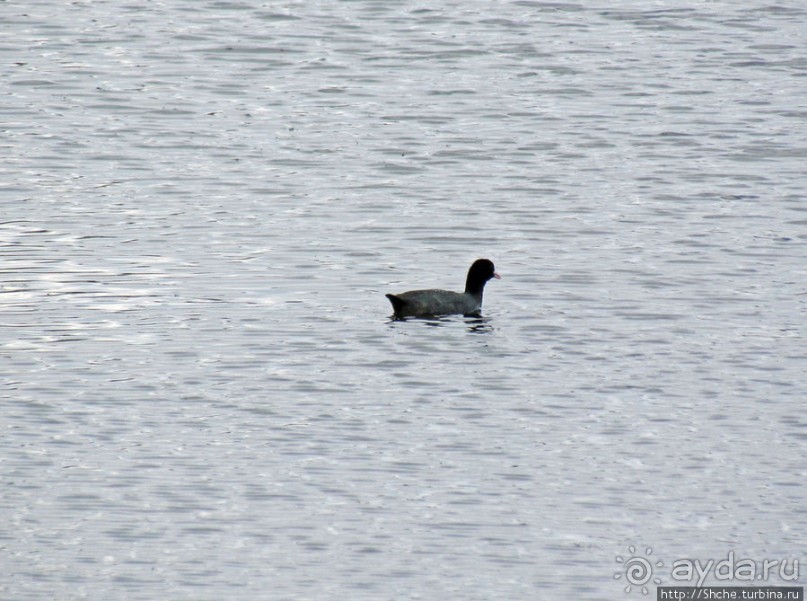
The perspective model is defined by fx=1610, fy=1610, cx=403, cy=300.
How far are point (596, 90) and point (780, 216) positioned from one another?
9929 millimetres

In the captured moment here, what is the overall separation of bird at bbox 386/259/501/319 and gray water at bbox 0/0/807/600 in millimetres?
293

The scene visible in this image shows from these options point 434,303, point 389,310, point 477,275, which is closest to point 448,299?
point 434,303

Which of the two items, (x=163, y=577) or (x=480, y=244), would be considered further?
(x=480, y=244)

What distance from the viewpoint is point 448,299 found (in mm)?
19703

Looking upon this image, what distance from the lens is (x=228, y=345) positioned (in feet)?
58.1

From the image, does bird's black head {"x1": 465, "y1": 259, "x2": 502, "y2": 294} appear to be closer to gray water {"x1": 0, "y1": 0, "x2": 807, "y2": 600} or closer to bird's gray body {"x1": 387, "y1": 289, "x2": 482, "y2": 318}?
bird's gray body {"x1": 387, "y1": 289, "x2": 482, "y2": 318}

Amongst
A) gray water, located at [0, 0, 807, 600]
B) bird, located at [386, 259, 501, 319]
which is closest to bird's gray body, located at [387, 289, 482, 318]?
bird, located at [386, 259, 501, 319]

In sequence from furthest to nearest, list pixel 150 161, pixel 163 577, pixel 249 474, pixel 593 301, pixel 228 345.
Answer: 1. pixel 150 161
2. pixel 593 301
3. pixel 228 345
4. pixel 249 474
5. pixel 163 577

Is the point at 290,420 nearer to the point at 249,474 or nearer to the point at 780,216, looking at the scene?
the point at 249,474

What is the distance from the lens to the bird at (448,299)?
19042 millimetres

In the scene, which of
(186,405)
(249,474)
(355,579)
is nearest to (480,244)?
(186,405)

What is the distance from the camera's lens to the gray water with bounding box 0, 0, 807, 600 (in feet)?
41.2

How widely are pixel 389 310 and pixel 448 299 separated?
76 centimetres

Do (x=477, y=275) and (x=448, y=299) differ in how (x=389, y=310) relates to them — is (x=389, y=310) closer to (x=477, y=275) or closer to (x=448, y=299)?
(x=448, y=299)
